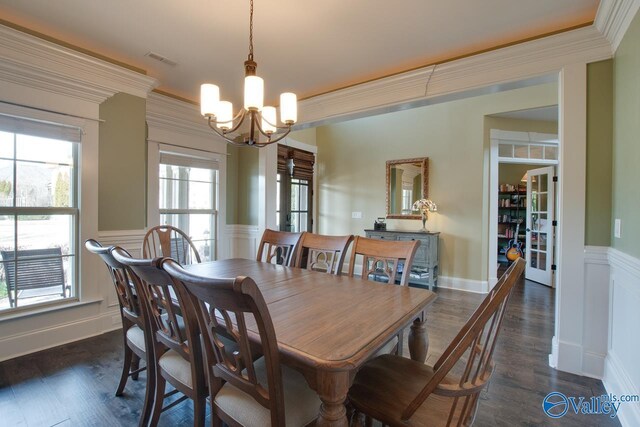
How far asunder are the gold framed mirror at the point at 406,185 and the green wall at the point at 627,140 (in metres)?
2.74

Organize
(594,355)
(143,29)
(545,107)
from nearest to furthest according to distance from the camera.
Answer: (594,355) < (143,29) < (545,107)

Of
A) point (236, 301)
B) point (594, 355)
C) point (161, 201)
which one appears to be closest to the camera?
point (236, 301)

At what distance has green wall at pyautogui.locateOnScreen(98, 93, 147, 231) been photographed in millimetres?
2826

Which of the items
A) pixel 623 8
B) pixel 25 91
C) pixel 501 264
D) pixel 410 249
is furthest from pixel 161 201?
pixel 501 264

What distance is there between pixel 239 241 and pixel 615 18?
4254 mm

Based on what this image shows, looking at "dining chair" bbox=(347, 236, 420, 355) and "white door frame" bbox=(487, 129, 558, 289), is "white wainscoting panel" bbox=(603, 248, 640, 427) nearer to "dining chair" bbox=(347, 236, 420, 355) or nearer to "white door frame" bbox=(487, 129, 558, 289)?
"dining chair" bbox=(347, 236, 420, 355)

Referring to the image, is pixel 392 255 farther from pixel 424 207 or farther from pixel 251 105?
pixel 424 207

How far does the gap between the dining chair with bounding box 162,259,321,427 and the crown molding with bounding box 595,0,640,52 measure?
99.4 inches

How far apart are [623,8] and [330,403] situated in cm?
264

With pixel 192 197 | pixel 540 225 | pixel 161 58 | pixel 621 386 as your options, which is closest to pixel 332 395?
pixel 621 386

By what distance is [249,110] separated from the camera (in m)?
1.89

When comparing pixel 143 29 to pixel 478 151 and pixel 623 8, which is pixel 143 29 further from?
pixel 478 151

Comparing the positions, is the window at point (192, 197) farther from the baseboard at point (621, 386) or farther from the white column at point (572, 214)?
the baseboard at point (621, 386)

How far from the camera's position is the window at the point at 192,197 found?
3.67 metres
